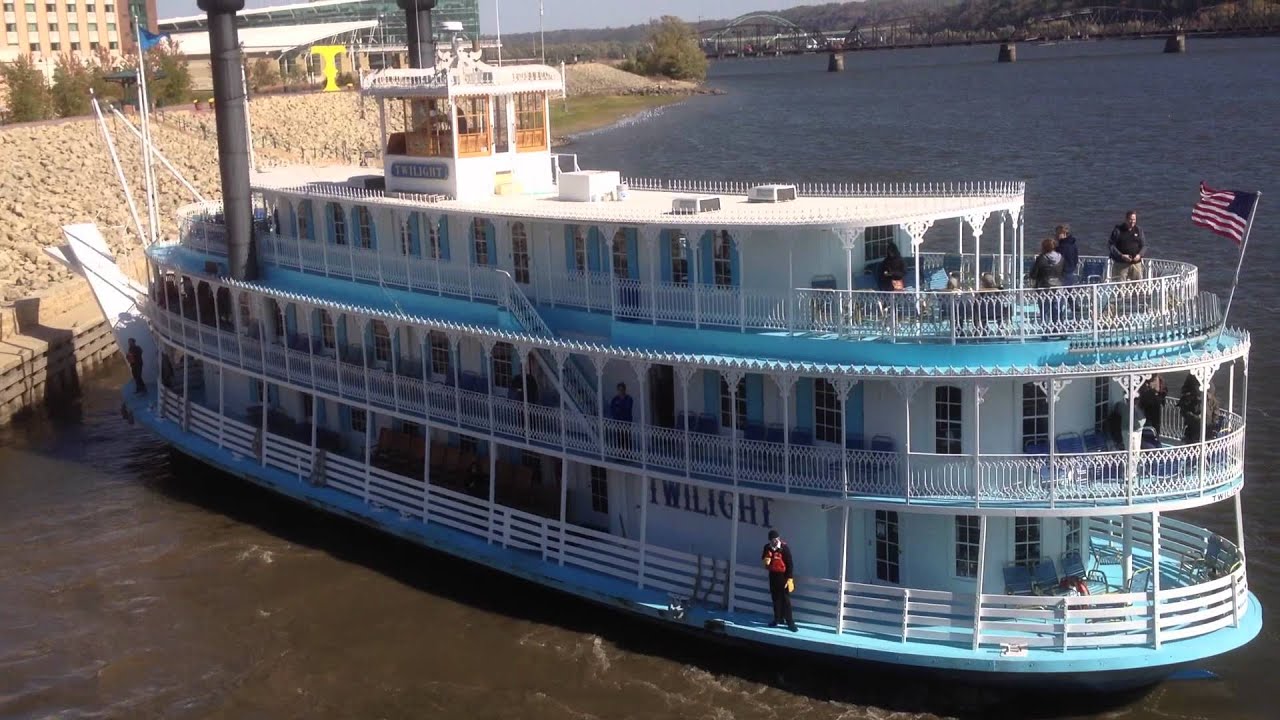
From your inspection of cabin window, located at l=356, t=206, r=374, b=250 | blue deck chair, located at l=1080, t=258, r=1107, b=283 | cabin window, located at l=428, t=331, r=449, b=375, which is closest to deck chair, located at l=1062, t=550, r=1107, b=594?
blue deck chair, located at l=1080, t=258, r=1107, b=283

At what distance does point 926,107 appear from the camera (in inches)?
4454

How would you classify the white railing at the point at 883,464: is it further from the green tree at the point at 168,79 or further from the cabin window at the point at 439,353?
the green tree at the point at 168,79

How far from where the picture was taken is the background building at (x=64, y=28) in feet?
355

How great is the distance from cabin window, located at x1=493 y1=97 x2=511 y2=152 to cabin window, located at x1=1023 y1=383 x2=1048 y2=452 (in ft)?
34.9

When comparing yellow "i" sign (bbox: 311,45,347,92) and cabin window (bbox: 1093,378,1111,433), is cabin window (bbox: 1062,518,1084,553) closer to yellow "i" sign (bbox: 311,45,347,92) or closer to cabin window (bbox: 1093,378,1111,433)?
cabin window (bbox: 1093,378,1111,433)

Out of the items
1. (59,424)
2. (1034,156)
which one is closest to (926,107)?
(1034,156)

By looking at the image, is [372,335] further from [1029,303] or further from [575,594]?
[1029,303]

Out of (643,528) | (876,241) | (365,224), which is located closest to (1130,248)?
(876,241)

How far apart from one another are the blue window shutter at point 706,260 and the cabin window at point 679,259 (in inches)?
8.3

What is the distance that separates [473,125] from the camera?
23906 millimetres

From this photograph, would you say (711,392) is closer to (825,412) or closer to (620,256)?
(825,412)

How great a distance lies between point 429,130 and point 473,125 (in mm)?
758

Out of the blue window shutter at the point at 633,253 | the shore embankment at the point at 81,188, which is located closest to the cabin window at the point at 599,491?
the blue window shutter at the point at 633,253

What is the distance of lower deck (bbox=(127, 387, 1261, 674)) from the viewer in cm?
1608
